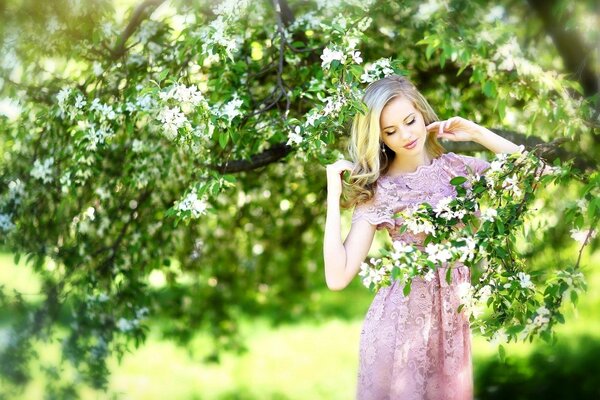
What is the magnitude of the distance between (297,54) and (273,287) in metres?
3.02

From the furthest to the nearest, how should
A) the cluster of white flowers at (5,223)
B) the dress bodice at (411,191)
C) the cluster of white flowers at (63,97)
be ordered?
the cluster of white flowers at (5,223) < the cluster of white flowers at (63,97) < the dress bodice at (411,191)

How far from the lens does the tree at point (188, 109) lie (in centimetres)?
328

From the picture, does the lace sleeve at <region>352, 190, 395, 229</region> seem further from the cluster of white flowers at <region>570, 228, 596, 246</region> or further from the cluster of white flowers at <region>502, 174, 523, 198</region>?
the cluster of white flowers at <region>570, 228, 596, 246</region>

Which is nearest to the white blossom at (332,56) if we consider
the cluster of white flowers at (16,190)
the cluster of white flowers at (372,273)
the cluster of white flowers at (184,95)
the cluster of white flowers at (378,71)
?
the cluster of white flowers at (378,71)

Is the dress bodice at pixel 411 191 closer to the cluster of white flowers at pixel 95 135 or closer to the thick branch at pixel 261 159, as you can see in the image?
the thick branch at pixel 261 159

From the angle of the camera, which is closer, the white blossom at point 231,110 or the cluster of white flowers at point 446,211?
the cluster of white flowers at point 446,211

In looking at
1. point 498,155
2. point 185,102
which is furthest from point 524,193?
point 185,102

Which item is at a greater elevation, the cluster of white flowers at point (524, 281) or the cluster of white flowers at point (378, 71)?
the cluster of white flowers at point (378, 71)

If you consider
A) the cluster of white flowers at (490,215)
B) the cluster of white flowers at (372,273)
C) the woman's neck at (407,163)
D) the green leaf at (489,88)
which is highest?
the green leaf at (489,88)

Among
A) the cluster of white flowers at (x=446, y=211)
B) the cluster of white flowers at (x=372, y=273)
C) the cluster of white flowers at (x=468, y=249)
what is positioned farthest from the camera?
the cluster of white flowers at (x=446, y=211)

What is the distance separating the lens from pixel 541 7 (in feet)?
15.0

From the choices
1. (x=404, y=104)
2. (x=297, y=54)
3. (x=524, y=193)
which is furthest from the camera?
(x=297, y=54)

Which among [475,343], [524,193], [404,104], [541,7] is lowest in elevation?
[524,193]

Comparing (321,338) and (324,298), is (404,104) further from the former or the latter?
(324,298)
